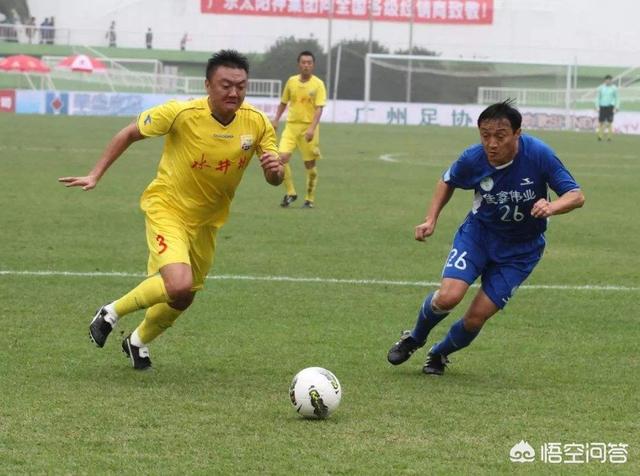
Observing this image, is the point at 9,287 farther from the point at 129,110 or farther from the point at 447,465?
the point at 129,110

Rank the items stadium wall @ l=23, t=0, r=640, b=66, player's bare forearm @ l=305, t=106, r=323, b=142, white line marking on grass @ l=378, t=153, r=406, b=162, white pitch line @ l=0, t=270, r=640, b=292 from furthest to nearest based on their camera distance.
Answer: stadium wall @ l=23, t=0, r=640, b=66, white line marking on grass @ l=378, t=153, r=406, b=162, player's bare forearm @ l=305, t=106, r=323, b=142, white pitch line @ l=0, t=270, r=640, b=292

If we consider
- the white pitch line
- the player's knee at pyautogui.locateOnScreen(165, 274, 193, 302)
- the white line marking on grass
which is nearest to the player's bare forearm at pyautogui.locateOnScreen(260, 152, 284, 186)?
the player's knee at pyautogui.locateOnScreen(165, 274, 193, 302)

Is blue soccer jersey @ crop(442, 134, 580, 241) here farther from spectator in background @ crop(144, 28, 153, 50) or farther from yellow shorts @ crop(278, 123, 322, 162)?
spectator in background @ crop(144, 28, 153, 50)

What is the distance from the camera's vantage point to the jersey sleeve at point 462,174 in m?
7.61

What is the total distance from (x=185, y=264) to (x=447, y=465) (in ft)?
8.01

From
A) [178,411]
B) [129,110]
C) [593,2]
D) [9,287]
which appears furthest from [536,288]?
[593,2]

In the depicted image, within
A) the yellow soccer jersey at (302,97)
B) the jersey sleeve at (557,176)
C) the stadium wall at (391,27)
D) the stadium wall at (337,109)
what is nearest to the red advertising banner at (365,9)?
the stadium wall at (391,27)

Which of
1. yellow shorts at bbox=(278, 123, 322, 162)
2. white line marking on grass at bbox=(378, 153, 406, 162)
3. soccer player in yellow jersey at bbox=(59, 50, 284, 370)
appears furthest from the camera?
white line marking on grass at bbox=(378, 153, 406, 162)

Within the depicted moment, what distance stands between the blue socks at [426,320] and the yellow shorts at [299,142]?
10746 millimetres

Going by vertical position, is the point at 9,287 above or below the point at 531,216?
below

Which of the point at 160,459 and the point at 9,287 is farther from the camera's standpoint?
the point at 9,287

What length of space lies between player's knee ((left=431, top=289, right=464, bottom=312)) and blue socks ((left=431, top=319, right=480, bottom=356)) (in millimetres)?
166

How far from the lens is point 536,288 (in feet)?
36.8

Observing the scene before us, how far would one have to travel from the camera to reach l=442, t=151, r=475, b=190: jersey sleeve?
7613mm
